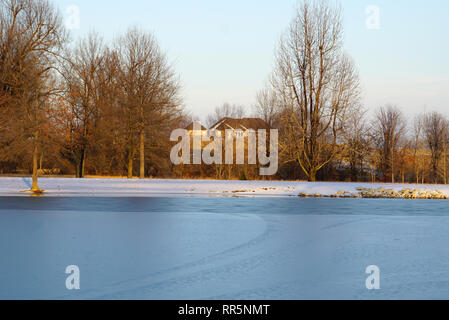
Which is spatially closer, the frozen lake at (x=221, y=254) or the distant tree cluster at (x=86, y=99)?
the frozen lake at (x=221, y=254)

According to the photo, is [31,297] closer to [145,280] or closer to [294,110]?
[145,280]

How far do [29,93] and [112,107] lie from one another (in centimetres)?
1148

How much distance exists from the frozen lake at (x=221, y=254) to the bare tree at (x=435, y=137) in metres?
51.8

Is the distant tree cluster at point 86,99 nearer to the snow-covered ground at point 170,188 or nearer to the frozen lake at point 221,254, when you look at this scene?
the snow-covered ground at point 170,188

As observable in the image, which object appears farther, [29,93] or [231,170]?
[231,170]

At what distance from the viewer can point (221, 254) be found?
9.16 metres

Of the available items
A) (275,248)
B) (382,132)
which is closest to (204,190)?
(275,248)

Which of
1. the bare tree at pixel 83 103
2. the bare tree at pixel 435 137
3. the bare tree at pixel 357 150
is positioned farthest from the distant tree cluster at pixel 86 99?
the bare tree at pixel 435 137

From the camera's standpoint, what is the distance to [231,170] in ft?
158

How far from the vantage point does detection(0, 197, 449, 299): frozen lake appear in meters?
6.67

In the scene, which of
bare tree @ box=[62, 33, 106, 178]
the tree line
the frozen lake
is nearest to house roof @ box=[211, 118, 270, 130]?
the tree line

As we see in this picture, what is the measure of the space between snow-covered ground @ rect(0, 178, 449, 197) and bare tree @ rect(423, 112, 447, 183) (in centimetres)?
3853

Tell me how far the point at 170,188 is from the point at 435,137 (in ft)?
165

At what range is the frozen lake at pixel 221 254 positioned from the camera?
6.67m
